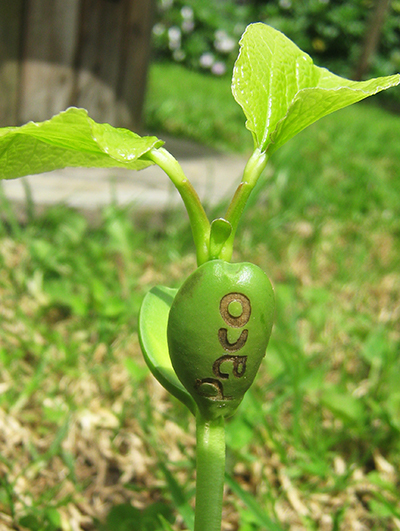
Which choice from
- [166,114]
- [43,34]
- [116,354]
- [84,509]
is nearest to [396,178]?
[166,114]

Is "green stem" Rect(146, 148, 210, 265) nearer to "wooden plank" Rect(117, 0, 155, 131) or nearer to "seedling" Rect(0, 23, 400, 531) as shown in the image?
"seedling" Rect(0, 23, 400, 531)

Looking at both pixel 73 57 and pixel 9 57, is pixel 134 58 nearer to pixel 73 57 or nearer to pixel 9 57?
pixel 73 57

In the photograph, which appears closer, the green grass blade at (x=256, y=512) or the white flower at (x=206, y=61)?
the green grass blade at (x=256, y=512)

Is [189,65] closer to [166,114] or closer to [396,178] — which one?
[166,114]

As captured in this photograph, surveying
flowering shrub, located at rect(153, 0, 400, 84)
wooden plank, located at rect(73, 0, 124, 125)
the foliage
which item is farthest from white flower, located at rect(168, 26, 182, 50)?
the foliage

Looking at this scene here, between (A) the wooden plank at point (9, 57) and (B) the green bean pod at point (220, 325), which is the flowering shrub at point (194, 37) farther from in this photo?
(B) the green bean pod at point (220, 325)

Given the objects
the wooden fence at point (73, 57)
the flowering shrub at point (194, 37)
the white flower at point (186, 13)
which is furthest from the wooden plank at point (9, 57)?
the white flower at point (186, 13)
